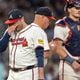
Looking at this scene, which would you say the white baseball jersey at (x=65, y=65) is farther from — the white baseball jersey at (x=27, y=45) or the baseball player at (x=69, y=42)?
the white baseball jersey at (x=27, y=45)

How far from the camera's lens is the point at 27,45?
541 cm

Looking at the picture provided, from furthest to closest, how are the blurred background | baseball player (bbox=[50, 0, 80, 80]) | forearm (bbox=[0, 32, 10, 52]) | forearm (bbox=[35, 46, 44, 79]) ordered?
the blurred background, forearm (bbox=[0, 32, 10, 52]), baseball player (bbox=[50, 0, 80, 80]), forearm (bbox=[35, 46, 44, 79])

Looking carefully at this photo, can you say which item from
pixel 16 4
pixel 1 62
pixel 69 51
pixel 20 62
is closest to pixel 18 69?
pixel 20 62

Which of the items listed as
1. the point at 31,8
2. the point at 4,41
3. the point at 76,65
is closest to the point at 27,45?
the point at 4,41

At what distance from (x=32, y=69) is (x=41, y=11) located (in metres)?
0.70

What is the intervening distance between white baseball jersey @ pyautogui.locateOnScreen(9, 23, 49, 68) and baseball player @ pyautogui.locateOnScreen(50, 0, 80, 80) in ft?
0.55

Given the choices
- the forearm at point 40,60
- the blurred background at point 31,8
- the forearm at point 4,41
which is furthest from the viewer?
the blurred background at point 31,8

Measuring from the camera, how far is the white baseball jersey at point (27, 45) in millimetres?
5383

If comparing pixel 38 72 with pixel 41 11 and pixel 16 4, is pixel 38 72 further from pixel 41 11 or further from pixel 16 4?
pixel 16 4

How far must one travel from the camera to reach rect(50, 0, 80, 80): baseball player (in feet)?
17.7

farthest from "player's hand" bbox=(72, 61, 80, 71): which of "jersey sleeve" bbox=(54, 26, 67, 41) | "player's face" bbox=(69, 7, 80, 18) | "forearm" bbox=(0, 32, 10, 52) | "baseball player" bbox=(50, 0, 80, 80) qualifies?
"forearm" bbox=(0, 32, 10, 52)

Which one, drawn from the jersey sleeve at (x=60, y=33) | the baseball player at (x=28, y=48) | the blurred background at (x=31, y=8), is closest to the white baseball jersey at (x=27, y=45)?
the baseball player at (x=28, y=48)

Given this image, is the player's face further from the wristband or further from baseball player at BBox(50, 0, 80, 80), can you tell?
the wristband

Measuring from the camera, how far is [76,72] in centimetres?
546
